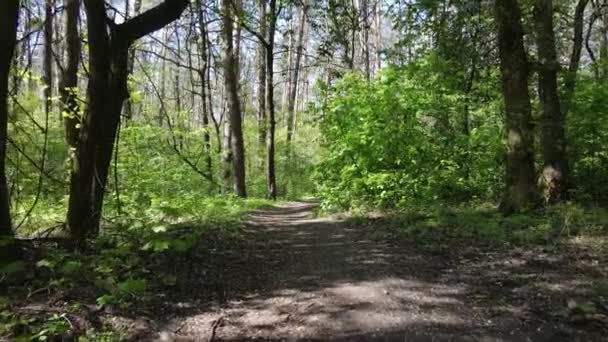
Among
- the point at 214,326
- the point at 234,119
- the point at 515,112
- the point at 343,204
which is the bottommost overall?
the point at 214,326

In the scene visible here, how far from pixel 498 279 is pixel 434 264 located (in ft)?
2.95

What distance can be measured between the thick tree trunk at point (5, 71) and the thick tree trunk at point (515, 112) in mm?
7452

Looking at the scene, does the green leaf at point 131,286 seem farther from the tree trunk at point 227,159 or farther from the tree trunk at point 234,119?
the tree trunk at point 227,159

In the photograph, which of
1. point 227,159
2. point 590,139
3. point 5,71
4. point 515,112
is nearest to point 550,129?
point 515,112

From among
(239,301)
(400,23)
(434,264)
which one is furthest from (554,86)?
(239,301)

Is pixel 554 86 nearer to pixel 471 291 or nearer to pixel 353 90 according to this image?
pixel 353 90

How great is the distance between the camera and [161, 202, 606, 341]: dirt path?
147 inches

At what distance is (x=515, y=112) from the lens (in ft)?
28.5

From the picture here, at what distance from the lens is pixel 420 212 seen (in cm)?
929

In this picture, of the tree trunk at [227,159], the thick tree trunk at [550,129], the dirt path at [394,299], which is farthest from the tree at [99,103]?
the tree trunk at [227,159]

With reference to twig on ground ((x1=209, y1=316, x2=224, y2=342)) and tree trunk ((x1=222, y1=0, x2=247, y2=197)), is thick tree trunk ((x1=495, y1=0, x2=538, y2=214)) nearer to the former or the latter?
twig on ground ((x1=209, y1=316, x2=224, y2=342))

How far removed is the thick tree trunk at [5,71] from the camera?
443cm

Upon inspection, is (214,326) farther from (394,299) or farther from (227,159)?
(227,159)

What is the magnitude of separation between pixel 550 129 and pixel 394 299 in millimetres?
6399
